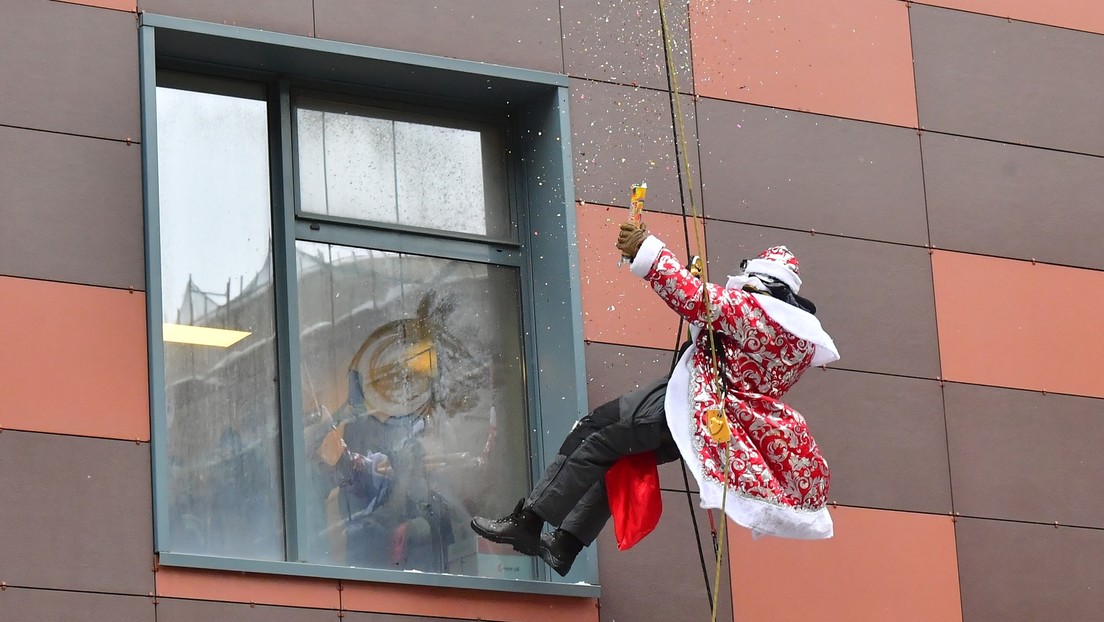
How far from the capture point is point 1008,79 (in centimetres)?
845

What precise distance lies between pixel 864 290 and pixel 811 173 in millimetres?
522

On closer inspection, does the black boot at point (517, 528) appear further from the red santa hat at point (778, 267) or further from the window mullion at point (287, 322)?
the red santa hat at point (778, 267)

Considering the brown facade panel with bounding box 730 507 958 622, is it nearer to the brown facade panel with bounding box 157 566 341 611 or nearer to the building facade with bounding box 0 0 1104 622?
the building facade with bounding box 0 0 1104 622

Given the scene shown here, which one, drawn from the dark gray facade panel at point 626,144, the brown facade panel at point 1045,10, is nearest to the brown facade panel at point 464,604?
the dark gray facade panel at point 626,144

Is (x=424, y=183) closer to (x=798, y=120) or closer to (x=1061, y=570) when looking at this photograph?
(x=798, y=120)

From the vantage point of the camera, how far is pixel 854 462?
7609mm

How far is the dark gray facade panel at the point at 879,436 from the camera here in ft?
24.9

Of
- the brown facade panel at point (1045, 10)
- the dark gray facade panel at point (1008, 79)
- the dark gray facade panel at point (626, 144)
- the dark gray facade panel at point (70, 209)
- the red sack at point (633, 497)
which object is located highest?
the brown facade panel at point (1045, 10)

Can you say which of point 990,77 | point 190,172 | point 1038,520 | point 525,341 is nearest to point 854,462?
point 1038,520

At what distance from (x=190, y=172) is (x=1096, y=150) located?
3.97 meters

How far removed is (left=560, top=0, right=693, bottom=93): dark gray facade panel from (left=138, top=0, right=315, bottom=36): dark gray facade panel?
3.51 feet

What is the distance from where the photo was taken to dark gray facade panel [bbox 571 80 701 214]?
296 inches

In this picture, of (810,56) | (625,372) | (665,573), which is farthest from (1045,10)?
(665,573)

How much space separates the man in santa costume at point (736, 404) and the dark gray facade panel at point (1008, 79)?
7.54 ft
